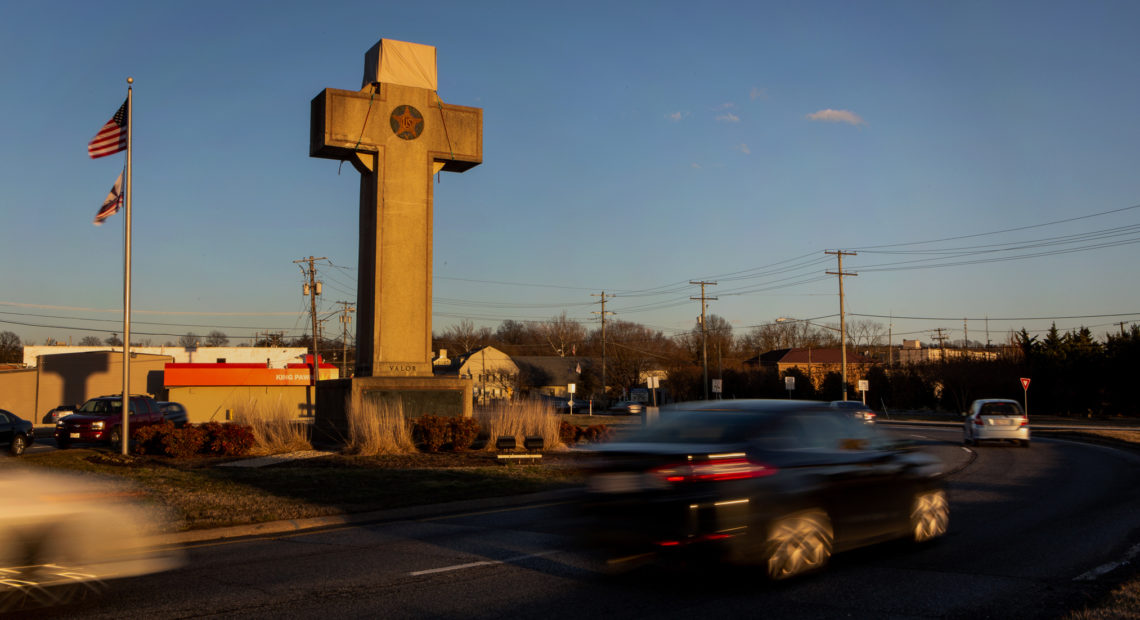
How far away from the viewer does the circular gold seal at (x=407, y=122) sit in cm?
2489

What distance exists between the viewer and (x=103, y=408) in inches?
1091

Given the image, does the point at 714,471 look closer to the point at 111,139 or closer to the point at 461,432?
the point at 461,432

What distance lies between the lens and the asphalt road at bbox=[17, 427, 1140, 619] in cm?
632

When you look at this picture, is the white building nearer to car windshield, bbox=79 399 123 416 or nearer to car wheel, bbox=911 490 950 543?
car windshield, bbox=79 399 123 416

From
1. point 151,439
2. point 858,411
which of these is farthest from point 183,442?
point 858,411

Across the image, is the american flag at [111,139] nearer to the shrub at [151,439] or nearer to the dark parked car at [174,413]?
the shrub at [151,439]

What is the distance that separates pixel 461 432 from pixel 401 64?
37.3 feet

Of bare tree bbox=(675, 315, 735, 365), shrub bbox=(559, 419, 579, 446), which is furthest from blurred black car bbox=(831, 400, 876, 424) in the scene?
bare tree bbox=(675, 315, 735, 365)

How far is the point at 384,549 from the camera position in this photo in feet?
29.7

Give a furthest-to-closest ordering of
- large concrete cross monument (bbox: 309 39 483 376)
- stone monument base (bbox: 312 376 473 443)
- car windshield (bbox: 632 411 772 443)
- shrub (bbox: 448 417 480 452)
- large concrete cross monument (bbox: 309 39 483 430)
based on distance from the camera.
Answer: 1. large concrete cross monument (bbox: 309 39 483 376)
2. large concrete cross monument (bbox: 309 39 483 430)
3. stone monument base (bbox: 312 376 473 443)
4. shrub (bbox: 448 417 480 452)
5. car windshield (bbox: 632 411 772 443)

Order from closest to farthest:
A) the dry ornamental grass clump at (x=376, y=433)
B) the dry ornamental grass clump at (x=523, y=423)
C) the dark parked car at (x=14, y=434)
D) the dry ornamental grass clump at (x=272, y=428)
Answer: the dry ornamental grass clump at (x=376, y=433)
the dry ornamental grass clump at (x=272, y=428)
the dry ornamental grass clump at (x=523, y=423)
the dark parked car at (x=14, y=434)

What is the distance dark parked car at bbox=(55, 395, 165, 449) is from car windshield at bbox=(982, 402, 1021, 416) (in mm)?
25203

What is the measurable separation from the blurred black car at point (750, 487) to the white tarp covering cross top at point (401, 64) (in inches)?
779

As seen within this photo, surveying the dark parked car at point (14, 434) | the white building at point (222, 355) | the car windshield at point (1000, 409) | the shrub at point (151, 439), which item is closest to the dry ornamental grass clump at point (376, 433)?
the shrub at point (151, 439)
